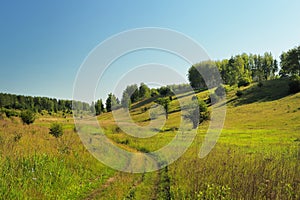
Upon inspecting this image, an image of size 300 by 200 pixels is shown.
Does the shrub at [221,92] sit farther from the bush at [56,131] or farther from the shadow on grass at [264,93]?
the bush at [56,131]

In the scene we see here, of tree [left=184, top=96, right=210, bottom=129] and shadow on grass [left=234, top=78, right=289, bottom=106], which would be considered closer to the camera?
tree [left=184, top=96, right=210, bottom=129]

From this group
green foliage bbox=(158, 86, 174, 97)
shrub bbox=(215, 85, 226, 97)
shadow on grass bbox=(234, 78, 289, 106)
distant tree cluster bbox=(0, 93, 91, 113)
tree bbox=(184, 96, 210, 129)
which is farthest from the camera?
distant tree cluster bbox=(0, 93, 91, 113)

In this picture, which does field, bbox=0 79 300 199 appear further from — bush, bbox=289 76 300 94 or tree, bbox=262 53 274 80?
tree, bbox=262 53 274 80

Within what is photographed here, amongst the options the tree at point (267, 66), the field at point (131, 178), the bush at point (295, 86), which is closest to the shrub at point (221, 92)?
the bush at point (295, 86)

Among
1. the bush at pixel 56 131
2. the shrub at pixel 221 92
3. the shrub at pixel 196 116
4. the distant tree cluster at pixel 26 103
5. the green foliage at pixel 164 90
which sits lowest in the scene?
the bush at pixel 56 131

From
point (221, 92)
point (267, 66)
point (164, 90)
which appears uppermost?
point (267, 66)

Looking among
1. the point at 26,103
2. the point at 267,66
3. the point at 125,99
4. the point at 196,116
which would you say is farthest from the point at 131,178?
the point at 26,103

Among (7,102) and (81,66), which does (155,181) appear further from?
(7,102)

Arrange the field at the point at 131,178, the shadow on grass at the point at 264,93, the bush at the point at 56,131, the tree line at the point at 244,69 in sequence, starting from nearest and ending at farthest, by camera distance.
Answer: the field at the point at 131,178 < the bush at the point at 56,131 < the shadow on grass at the point at 264,93 < the tree line at the point at 244,69

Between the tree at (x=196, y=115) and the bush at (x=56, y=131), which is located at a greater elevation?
the tree at (x=196, y=115)

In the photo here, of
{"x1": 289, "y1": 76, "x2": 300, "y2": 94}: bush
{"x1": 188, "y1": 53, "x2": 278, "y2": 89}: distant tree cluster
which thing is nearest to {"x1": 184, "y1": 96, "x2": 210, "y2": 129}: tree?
{"x1": 289, "y1": 76, "x2": 300, "y2": 94}: bush

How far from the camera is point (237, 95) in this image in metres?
74.4

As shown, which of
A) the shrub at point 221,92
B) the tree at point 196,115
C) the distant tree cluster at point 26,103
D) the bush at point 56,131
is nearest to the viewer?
the bush at point 56,131

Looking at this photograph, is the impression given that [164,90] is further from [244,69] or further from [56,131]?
[244,69]
